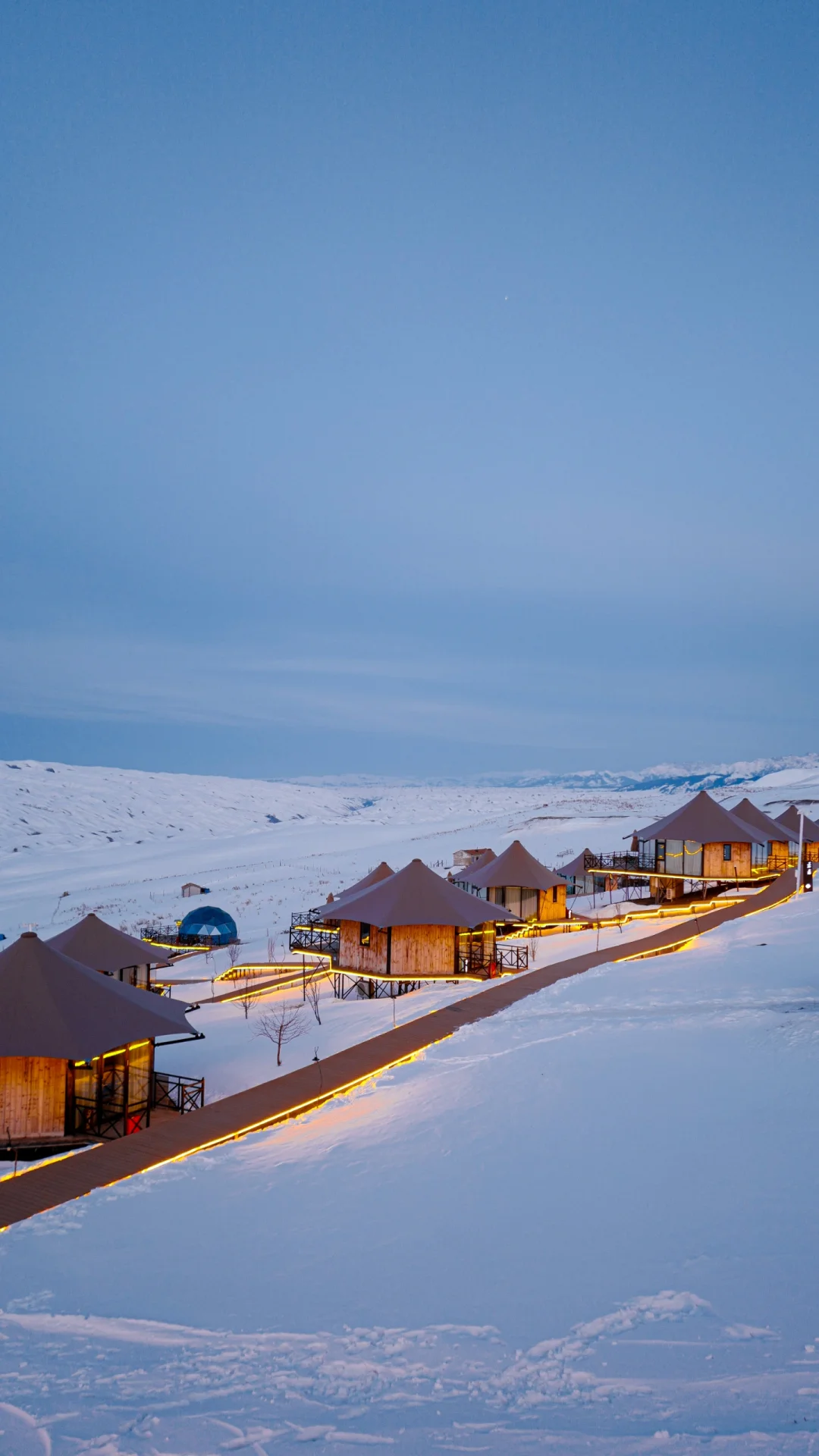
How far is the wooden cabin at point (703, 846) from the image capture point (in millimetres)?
37625

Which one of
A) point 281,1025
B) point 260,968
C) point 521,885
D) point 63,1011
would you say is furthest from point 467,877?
point 63,1011

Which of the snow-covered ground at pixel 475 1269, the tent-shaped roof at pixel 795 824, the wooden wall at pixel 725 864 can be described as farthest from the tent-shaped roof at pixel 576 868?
the snow-covered ground at pixel 475 1269

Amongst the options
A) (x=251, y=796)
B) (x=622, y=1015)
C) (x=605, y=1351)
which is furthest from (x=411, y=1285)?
(x=251, y=796)

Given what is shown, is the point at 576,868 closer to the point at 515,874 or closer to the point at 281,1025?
the point at 515,874

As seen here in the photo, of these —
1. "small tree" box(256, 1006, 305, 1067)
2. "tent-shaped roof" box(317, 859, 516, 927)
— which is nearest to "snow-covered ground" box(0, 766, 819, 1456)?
"small tree" box(256, 1006, 305, 1067)

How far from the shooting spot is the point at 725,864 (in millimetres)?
38000

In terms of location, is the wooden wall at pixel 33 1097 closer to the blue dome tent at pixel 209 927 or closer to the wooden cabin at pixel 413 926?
the wooden cabin at pixel 413 926

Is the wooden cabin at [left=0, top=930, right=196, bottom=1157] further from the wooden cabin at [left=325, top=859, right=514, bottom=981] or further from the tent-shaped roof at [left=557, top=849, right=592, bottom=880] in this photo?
the tent-shaped roof at [left=557, top=849, right=592, bottom=880]

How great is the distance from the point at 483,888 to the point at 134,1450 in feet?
93.6

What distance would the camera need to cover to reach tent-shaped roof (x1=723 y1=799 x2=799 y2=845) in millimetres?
40719

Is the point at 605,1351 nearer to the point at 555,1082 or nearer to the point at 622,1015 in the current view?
the point at 555,1082

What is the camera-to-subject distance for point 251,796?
136 metres

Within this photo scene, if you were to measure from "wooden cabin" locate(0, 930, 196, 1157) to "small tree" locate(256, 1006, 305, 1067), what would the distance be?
3.44 metres

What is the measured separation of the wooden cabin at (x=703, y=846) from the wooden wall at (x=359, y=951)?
17764mm
